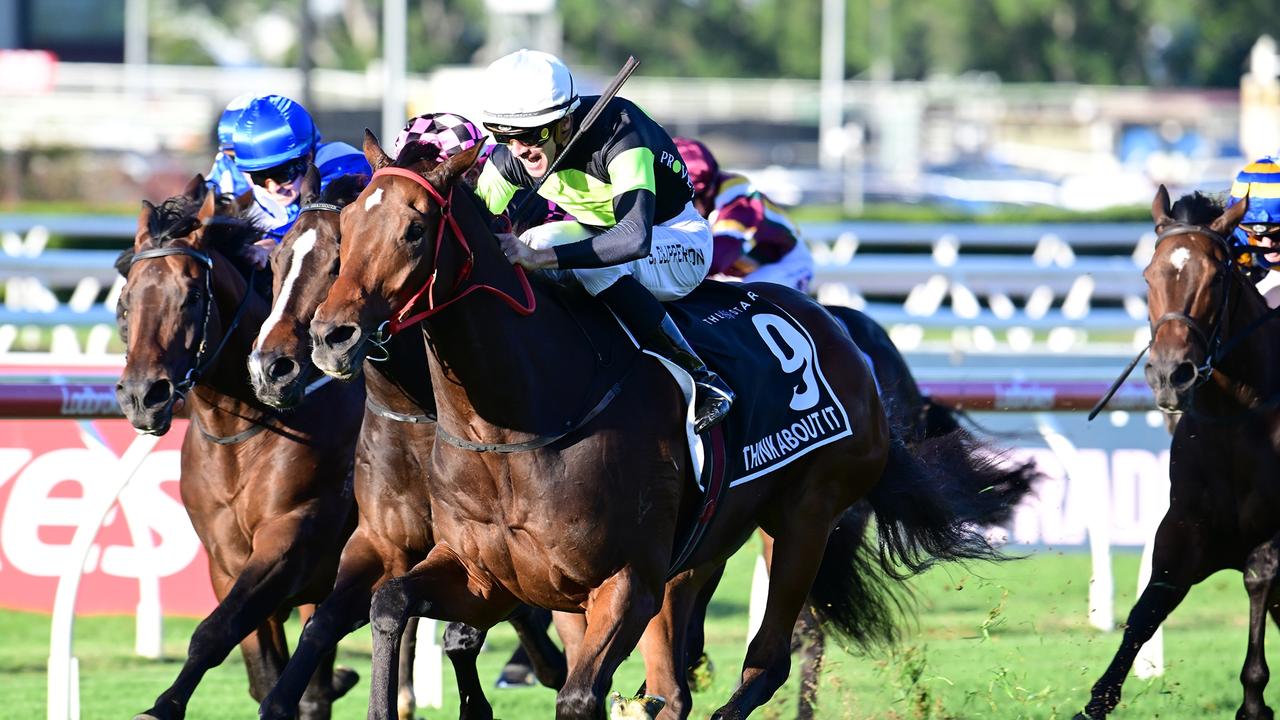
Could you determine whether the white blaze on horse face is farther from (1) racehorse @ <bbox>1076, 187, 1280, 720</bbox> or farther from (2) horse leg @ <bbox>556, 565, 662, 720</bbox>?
(1) racehorse @ <bbox>1076, 187, 1280, 720</bbox>

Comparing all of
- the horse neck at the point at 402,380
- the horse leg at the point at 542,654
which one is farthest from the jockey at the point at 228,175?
the horse leg at the point at 542,654

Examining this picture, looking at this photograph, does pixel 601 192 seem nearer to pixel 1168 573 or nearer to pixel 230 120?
pixel 230 120

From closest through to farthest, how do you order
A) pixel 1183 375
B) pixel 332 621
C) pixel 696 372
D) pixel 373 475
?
1. pixel 332 621
2. pixel 696 372
3. pixel 373 475
4. pixel 1183 375

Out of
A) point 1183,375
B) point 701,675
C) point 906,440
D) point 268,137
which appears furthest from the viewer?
point 701,675

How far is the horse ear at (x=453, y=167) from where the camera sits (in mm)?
3824

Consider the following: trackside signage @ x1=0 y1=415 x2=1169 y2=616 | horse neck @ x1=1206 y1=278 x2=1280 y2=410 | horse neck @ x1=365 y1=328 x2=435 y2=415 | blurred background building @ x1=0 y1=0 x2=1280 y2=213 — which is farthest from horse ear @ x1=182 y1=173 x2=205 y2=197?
blurred background building @ x1=0 y1=0 x2=1280 y2=213

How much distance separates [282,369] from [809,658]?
247 centimetres

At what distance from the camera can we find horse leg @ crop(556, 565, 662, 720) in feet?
13.1

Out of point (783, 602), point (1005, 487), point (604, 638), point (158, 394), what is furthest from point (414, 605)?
point (1005, 487)

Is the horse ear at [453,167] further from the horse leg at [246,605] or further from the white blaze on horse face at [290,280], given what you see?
the horse leg at [246,605]

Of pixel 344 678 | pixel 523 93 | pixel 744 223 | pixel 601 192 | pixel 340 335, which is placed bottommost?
pixel 344 678

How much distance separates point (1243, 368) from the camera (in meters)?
5.56

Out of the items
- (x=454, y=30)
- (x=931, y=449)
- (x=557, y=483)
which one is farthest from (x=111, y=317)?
(x=454, y=30)

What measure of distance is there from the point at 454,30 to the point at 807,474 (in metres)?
58.4
